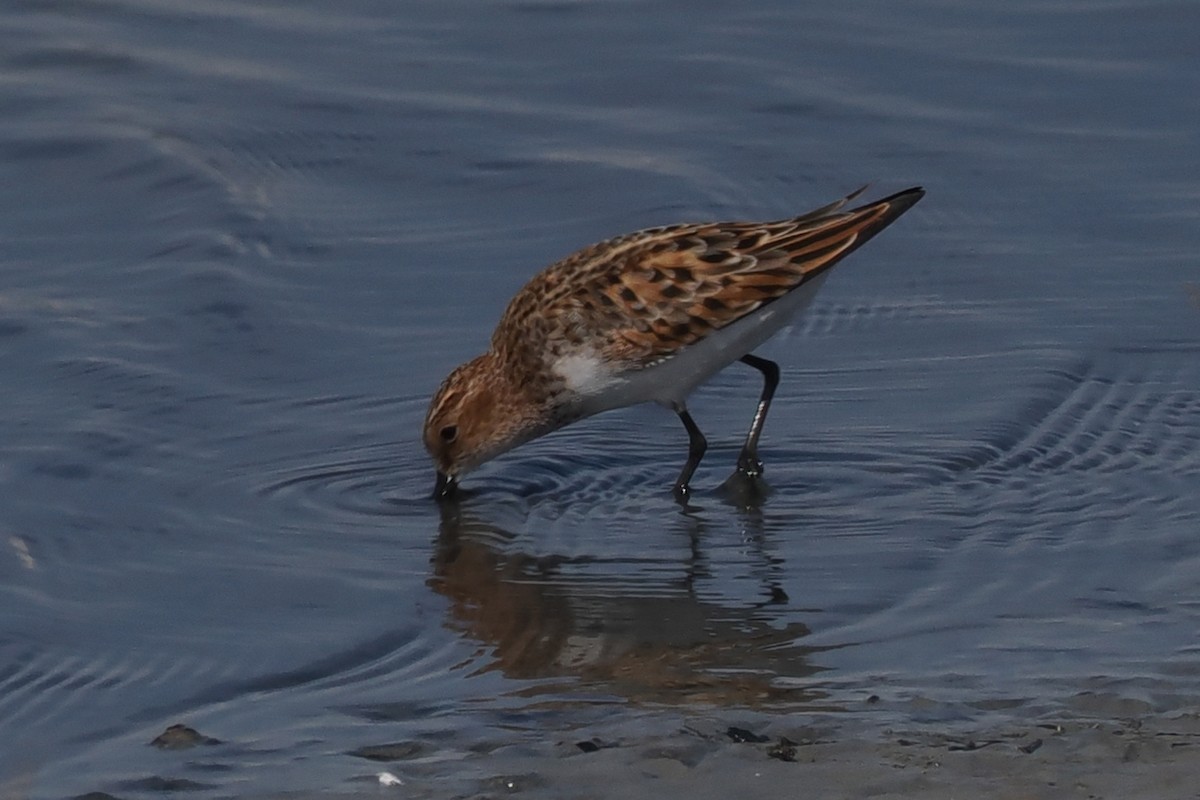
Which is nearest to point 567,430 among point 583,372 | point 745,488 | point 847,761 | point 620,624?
point 583,372

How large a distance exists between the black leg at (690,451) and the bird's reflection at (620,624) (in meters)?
0.31

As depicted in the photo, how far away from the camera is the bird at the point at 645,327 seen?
7.79m

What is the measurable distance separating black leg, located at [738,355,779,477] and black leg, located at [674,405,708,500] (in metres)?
0.16

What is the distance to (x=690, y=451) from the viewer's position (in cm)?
792

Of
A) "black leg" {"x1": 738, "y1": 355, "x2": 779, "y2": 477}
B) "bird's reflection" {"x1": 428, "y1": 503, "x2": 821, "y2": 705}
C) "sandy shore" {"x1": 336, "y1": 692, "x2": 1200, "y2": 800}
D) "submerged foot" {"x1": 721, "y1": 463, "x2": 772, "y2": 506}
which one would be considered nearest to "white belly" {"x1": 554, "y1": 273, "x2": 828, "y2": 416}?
"black leg" {"x1": 738, "y1": 355, "x2": 779, "y2": 477}

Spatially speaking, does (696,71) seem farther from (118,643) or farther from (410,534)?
(118,643)

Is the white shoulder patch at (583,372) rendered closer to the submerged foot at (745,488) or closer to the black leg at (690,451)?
the black leg at (690,451)

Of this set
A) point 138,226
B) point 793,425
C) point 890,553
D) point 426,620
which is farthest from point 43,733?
point 138,226

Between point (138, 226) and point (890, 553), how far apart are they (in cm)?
469

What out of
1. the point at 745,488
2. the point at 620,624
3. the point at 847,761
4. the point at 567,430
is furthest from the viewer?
the point at 567,430

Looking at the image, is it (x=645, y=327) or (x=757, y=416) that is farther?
(x=757, y=416)

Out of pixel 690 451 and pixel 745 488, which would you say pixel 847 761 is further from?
pixel 690 451

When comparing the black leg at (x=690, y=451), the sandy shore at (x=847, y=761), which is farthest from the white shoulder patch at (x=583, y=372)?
the sandy shore at (x=847, y=761)

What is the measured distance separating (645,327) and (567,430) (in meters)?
0.90
